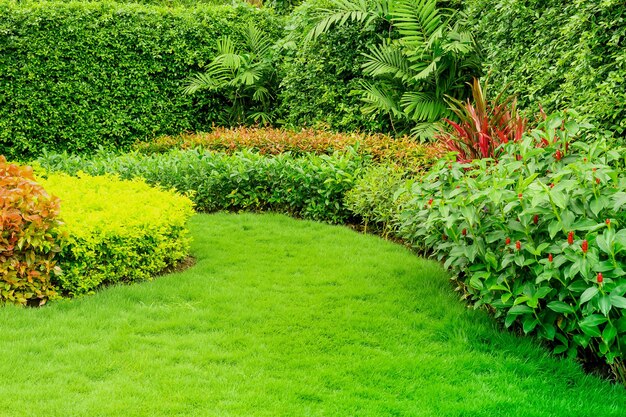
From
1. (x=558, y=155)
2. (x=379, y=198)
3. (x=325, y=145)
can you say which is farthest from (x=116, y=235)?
(x=325, y=145)

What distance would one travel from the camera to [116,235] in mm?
4984

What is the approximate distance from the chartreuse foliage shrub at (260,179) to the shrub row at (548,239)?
2.38 meters

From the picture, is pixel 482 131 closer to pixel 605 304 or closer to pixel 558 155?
pixel 558 155

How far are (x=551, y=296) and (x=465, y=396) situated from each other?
0.84m

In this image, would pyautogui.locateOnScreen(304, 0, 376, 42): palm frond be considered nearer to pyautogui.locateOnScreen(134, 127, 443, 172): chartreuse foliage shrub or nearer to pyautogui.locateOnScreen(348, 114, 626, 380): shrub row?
pyautogui.locateOnScreen(134, 127, 443, 172): chartreuse foliage shrub

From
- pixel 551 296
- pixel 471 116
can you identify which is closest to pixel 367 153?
pixel 471 116

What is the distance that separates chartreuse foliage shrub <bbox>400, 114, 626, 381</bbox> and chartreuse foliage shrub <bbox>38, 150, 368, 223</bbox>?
2.45m

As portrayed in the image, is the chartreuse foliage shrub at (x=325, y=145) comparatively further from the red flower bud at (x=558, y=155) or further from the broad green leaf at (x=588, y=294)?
the broad green leaf at (x=588, y=294)

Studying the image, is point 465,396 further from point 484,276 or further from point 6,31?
point 6,31

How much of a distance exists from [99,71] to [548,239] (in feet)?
28.9

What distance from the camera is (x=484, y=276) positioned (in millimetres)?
4141

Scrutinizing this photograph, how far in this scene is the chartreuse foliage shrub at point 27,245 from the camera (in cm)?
460

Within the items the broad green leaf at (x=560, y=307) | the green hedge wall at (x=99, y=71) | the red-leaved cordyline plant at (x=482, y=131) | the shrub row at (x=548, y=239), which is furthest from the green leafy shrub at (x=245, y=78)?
the broad green leaf at (x=560, y=307)

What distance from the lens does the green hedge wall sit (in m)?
10.3
